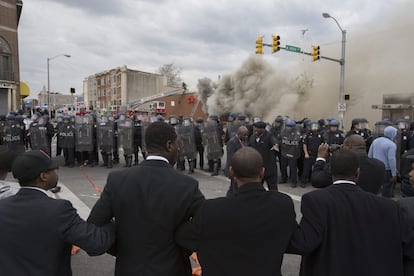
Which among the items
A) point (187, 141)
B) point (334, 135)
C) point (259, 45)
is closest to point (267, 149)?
point (334, 135)

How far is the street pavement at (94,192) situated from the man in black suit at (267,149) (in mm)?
842

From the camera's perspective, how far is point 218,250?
2027 millimetres

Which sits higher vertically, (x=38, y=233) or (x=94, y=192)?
(x=38, y=233)

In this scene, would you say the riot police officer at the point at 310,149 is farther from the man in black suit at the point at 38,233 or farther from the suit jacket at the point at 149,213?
the man in black suit at the point at 38,233

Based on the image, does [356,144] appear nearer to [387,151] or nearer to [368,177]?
[368,177]

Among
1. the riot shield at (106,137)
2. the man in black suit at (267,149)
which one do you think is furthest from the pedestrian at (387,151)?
the riot shield at (106,137)

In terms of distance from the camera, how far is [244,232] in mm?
1972

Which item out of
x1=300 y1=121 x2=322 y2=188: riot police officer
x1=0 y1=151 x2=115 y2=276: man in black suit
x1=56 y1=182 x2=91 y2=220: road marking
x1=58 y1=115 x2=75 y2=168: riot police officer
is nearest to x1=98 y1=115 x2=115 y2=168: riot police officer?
x1=58 y1=115 x2=75 y2=168: riot police officer

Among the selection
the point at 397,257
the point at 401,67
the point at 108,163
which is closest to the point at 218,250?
the point at 397,257

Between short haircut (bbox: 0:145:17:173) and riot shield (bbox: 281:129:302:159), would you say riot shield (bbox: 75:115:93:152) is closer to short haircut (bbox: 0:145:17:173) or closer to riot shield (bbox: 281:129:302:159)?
riot shield (bbox: 281:129:302:159)

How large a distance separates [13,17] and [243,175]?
34048 mm

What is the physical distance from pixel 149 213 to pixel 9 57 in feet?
109

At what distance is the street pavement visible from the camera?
4.23m

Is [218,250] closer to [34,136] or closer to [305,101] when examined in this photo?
[34,136]
